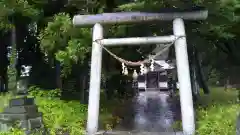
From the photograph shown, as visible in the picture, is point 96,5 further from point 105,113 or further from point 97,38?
point 105,113

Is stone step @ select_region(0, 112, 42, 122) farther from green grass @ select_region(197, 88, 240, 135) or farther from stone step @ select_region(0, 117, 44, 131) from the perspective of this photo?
green grass @ select_region(197, 88, 240, 135)

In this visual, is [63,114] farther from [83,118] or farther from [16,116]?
[16,116]

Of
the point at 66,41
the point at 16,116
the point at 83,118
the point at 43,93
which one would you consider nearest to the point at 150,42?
the point at 83,118

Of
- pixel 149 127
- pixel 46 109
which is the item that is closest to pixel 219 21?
pixel 149 127

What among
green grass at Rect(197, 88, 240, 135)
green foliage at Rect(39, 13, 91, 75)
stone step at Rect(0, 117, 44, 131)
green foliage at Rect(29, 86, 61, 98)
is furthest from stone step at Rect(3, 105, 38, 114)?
green foliage at Rect(29, 86, 61, 98)

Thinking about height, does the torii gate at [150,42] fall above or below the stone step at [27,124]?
above

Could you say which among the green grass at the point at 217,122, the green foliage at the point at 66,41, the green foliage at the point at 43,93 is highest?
the green foliage at the point at 66,41

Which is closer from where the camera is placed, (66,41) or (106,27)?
(106,27)

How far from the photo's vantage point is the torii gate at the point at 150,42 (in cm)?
802

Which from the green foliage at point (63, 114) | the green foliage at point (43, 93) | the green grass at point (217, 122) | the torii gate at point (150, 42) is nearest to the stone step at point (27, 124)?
the green foliage at point (63, 114)

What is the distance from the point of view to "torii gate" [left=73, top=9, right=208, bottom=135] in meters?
8.02

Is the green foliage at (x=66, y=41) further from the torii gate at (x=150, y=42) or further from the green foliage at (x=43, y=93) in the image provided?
the green foliage at (x=43, y=93)

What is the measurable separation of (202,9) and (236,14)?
11.0 ft

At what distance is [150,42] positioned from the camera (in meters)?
8.47
